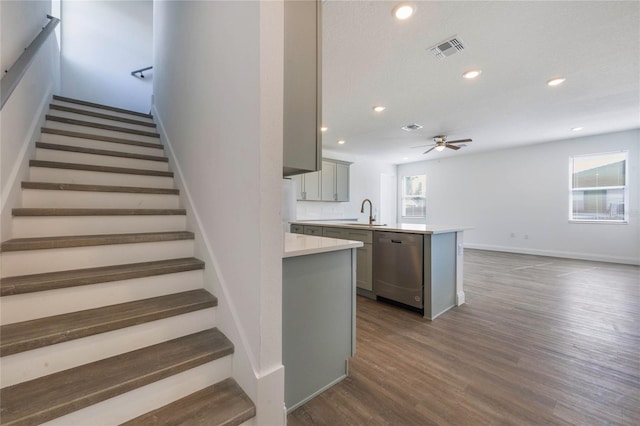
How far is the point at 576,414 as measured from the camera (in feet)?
4.62

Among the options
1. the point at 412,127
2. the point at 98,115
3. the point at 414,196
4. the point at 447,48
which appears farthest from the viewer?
the point at 414,196

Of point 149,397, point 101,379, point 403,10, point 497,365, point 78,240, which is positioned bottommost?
point 497,365

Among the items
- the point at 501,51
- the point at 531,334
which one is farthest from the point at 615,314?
the point at 501,51

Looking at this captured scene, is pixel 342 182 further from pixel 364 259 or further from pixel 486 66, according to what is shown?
pixel 486 66

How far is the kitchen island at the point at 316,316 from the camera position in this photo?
1.42 meters

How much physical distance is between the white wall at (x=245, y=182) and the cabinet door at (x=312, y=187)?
13.0ft

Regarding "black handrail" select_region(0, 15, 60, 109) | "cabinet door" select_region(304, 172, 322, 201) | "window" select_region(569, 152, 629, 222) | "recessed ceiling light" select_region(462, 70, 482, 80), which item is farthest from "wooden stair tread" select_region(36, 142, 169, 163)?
"window" select_region(569, 152, 629, 222)

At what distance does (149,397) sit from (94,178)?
65.7 inches

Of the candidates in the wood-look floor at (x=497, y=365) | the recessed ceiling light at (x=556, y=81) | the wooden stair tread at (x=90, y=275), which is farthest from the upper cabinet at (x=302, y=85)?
the recessed ceiling light at (x=556, y=81)

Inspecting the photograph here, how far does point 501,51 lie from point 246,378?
324cm

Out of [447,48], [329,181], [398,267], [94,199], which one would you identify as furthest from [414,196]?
[94,199]

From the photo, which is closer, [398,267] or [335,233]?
[398,267]

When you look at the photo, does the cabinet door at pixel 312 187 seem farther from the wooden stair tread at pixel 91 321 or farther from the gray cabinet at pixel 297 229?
the wooden stair tread at pixel 91 321

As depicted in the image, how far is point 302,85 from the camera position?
4.26 ft
